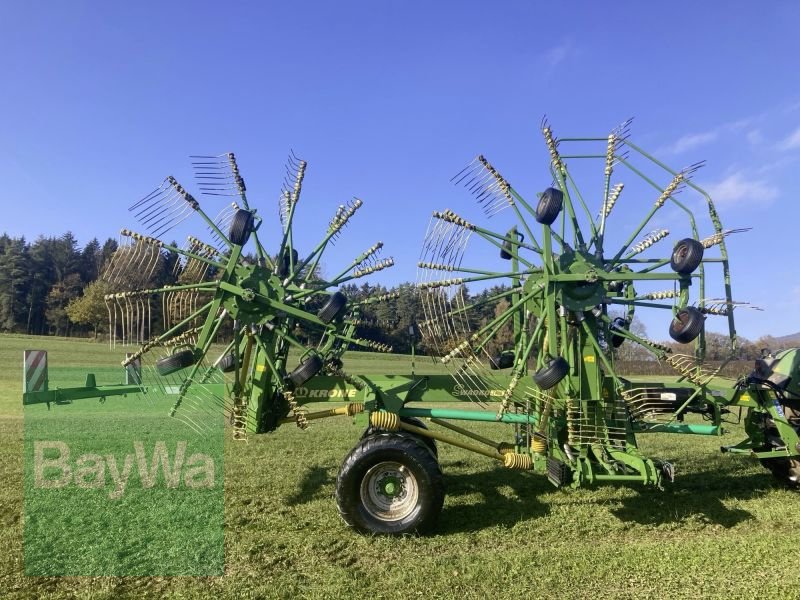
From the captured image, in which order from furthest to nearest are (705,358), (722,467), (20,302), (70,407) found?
1. (20,302)
2. (70,407)
3. (722,467)
4. (705,358)

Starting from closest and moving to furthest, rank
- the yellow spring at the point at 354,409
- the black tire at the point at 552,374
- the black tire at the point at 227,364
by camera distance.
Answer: the black tire at the point at 552,374 → the yellow spring at the point at 354,409 → the black tire at the point at 227,364

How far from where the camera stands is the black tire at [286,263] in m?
7.17

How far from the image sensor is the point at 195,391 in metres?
6.67

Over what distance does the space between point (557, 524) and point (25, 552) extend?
533 centimetres

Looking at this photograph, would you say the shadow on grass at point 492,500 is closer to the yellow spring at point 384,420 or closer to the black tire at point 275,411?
the yellow spring at point 384,420

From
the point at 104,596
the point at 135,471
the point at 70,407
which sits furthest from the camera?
the point at 70,407

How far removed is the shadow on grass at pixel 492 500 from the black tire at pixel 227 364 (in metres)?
3.21

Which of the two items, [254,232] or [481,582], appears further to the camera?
[254,232]

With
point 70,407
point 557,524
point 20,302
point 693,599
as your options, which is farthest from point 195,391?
point 20,302

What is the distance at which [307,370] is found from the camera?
638 cm

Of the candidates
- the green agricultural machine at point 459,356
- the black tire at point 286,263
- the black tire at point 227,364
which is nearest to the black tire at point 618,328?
the green agricultural machine at point 459,356

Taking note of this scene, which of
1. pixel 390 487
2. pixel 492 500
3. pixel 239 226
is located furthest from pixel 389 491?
pixel 239 226

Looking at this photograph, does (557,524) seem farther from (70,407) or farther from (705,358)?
(70,407)

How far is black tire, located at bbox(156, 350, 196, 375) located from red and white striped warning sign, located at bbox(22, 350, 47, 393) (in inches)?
69.0
